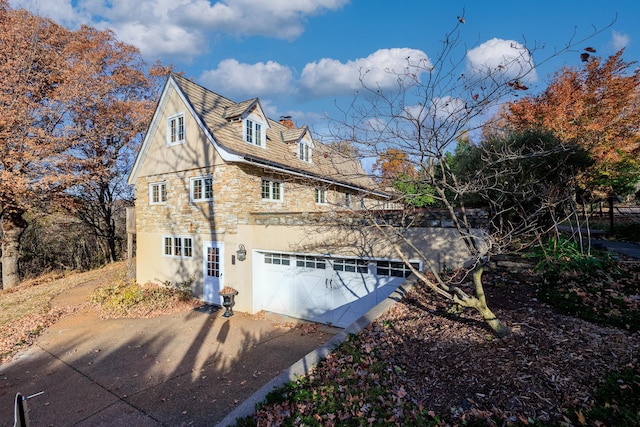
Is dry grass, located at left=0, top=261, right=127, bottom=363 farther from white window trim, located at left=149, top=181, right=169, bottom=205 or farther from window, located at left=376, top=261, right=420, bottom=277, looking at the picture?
window, located at left=376, top=261, right=420, bottom=277

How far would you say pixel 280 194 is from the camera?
495 inches

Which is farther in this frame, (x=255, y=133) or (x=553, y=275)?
(x=255, y=133)

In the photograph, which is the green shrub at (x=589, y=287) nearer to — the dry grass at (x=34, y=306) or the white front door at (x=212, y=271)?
the white front door at (x=212, y=271)

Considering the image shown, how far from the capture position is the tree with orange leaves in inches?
504

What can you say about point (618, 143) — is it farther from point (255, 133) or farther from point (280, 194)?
point (255, 133)

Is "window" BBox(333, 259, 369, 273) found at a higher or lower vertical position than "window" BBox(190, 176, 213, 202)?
lower

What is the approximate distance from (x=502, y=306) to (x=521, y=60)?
3.59m

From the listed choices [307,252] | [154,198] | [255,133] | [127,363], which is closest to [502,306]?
[307,252]

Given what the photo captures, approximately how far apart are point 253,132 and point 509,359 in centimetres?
1103

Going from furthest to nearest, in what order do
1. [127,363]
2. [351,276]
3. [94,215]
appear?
[94,215] < [351,276] < [127,363]

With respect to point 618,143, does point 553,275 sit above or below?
below

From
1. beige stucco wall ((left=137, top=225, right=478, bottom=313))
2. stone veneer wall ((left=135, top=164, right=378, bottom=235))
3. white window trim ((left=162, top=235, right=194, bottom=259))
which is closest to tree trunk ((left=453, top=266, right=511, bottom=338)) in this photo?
beige stucco wall ((left=137, top=225, right=478, bottom=313))

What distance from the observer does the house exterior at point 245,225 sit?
29.8 ft

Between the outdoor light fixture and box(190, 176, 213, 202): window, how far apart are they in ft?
7.42
